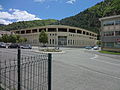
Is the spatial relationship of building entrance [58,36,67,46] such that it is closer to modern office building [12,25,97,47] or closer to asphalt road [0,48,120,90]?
modern office building [12,25,97,47]

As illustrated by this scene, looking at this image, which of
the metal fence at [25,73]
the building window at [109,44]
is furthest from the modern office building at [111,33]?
the metal fence at [25,73]

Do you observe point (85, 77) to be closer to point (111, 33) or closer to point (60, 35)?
point (111, 33)

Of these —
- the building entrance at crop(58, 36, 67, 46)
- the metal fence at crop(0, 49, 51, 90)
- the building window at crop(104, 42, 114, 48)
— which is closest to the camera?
the metal fence at crop(0, 49, 51, 90)

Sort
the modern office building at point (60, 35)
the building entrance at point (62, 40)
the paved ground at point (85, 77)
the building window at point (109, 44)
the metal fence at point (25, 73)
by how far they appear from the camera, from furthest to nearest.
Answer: the building entrance at point (62, 40)
the modern office building at point (60, 35)
the building window at point (109, 44)
the paved ground at point (85, 77)
the metal fence at point (25, 73)

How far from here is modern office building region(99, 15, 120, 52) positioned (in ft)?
115

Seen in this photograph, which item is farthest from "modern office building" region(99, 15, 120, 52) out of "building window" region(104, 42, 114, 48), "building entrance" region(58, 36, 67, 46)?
"building entrance" region(58, 36, 67, 46)

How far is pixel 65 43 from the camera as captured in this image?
76938 millimetres

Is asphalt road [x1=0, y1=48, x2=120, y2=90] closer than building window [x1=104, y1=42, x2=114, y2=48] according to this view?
Yes

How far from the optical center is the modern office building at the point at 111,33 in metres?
35.1

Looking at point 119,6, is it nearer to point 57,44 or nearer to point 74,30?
point 74,30

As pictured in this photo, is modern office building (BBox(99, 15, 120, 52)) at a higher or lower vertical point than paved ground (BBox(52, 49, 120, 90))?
higher

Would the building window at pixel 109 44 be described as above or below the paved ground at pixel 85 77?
above

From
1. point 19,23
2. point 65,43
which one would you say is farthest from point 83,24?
point 19,23

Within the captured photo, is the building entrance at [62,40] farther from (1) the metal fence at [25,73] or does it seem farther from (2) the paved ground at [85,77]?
(1) the metal fence at [25,73]
